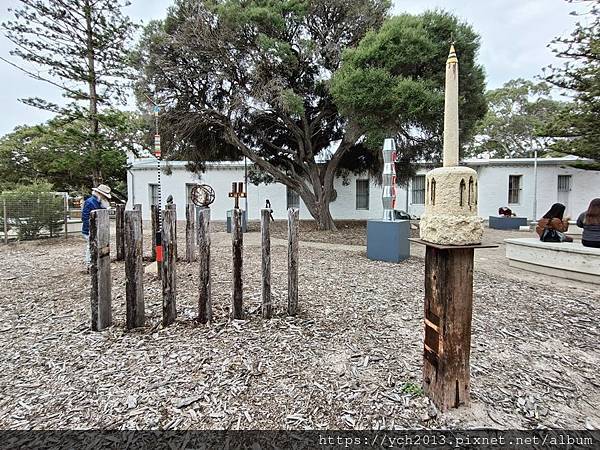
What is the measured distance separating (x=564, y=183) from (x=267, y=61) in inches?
649

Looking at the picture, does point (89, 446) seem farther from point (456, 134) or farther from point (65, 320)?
point (456, 134)

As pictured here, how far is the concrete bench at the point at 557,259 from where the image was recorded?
4.95 meters

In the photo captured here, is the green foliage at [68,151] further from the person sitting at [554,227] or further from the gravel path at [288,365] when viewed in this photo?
the person sitting at [554,227]

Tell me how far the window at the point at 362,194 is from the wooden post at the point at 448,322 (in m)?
17.2

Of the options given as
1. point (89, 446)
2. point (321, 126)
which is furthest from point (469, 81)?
point (89, 446)

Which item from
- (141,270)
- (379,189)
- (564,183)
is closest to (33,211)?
(141,270)

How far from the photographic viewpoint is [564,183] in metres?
16.7

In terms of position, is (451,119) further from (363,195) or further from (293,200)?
(363,195)

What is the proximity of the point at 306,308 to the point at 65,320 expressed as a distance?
2411 mm

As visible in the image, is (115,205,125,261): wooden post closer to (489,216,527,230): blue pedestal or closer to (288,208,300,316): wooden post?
(288,208,300,316): wooden post

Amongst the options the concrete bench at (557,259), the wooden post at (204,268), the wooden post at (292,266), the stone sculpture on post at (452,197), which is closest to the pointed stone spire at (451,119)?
the stone sculpture on post at (452,197)

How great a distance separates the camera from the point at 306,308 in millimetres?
3527

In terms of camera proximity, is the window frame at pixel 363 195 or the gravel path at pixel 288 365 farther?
the window frame at pixel 363 195

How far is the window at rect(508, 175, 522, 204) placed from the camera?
17.0 metres
